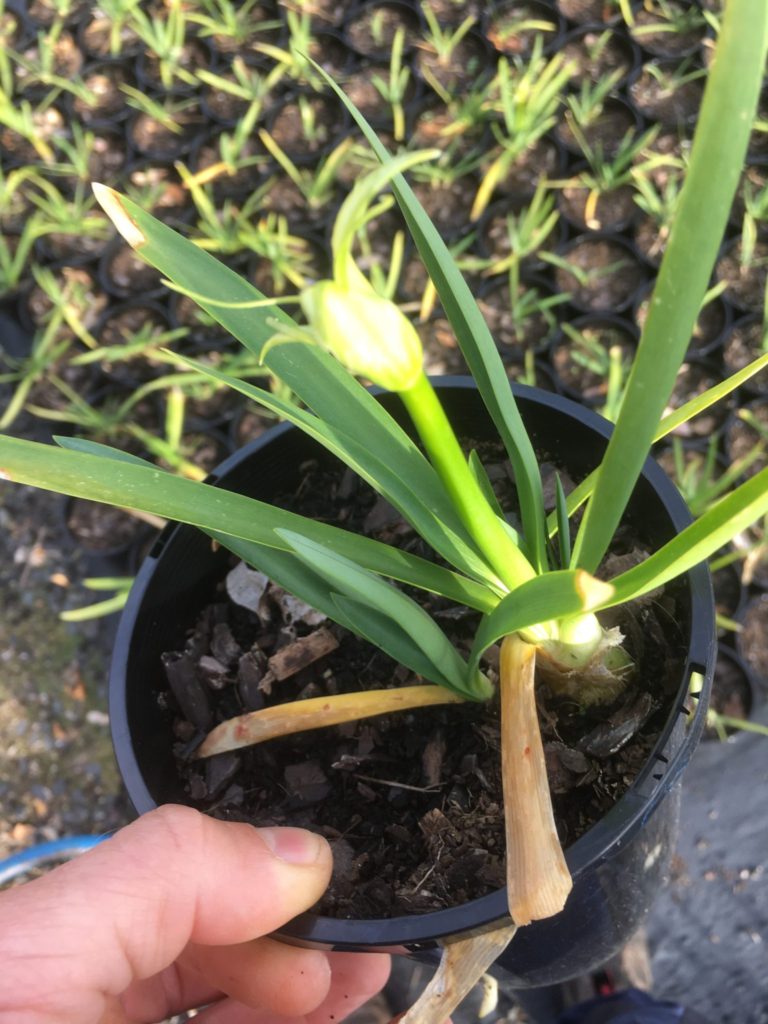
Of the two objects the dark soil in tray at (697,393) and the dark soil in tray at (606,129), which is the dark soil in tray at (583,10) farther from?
the dark soil in tray at (697,393)

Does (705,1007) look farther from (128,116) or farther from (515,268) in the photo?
(128,116)

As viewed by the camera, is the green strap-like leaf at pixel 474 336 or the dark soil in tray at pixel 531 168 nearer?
the green strap-like leaf at pixel 474 336

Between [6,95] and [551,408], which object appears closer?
[551,408]

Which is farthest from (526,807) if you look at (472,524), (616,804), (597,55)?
(597,55)

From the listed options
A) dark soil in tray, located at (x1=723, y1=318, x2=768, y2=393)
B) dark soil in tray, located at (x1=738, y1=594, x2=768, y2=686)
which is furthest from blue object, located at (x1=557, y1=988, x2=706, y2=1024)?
dark soil in tray, located at (x1=723, y1=318, x2=768, y2=393)

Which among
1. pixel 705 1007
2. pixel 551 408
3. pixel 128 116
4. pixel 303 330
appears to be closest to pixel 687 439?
pixel 551 408

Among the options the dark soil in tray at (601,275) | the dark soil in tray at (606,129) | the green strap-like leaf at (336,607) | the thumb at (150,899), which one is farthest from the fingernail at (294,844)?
the dark soil in tray at (606,129)

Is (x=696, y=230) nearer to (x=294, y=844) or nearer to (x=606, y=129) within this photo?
(x=294, y=844)
